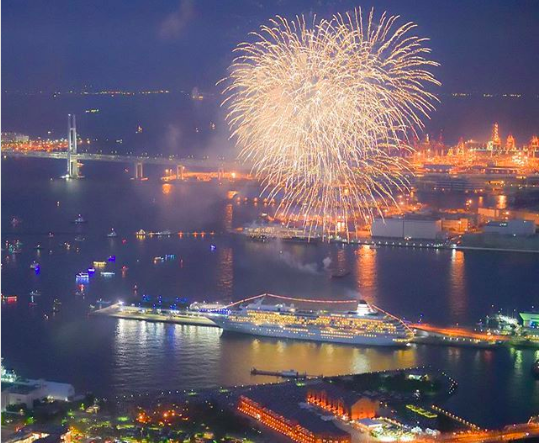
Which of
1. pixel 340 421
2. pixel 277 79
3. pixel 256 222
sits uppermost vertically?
pixel 277 79

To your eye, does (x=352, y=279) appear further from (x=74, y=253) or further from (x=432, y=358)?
(x=74, y=253)

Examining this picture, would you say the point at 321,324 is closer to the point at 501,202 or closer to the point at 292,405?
the point at 292,405

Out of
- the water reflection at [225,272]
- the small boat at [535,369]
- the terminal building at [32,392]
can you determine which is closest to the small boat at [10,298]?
the water reflection at [225,272]

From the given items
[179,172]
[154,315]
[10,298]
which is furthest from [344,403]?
[179,172]

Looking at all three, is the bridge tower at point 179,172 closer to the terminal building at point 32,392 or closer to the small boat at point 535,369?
the small boat at point 535,369

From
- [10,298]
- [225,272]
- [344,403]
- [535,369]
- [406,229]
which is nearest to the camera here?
[344,403]

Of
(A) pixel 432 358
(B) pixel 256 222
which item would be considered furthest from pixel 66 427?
(B) pixel 256 222

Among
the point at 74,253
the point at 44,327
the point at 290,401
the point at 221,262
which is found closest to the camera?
the point at 290,401
